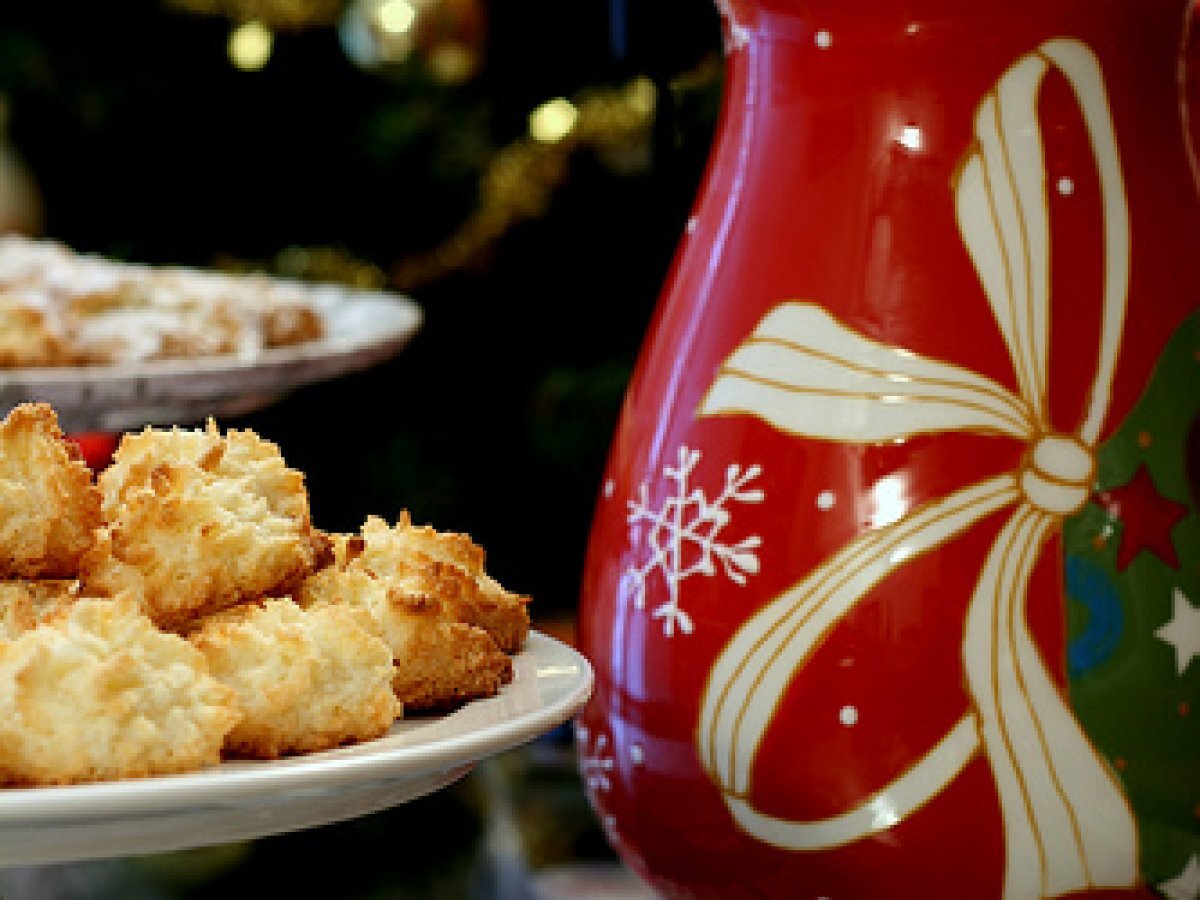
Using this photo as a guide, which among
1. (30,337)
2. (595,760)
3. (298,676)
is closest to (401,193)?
(30,337)

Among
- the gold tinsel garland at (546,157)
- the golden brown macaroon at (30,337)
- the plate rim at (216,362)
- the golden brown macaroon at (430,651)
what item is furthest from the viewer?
the gold tinsel garland at (546,157)

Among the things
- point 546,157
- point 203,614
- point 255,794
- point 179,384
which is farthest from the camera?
point 546,157

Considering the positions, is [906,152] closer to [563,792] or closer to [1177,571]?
[1177,571]

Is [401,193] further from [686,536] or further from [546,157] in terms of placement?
[686,536]

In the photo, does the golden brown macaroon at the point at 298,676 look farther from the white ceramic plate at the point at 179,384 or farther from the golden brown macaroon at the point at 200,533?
Answer: the white ceramic plate at the point at 179,384

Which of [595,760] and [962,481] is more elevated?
[962,481]

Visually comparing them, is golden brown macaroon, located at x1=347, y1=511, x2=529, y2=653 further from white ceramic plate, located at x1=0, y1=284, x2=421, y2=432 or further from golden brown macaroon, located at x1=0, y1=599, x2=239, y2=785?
white ceramic plate, located at x1=0, y1=284, x2=421, y2=432

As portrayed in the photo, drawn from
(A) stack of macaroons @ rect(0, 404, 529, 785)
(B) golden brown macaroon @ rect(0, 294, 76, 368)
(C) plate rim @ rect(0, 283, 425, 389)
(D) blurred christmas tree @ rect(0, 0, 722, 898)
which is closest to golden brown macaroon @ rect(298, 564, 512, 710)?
(A) stack of macaroons @ rect(0, 404, 529, 785)

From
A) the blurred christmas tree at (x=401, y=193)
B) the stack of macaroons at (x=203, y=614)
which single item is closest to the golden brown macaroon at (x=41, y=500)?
the stack of macaroons at (x=203, y=614)
